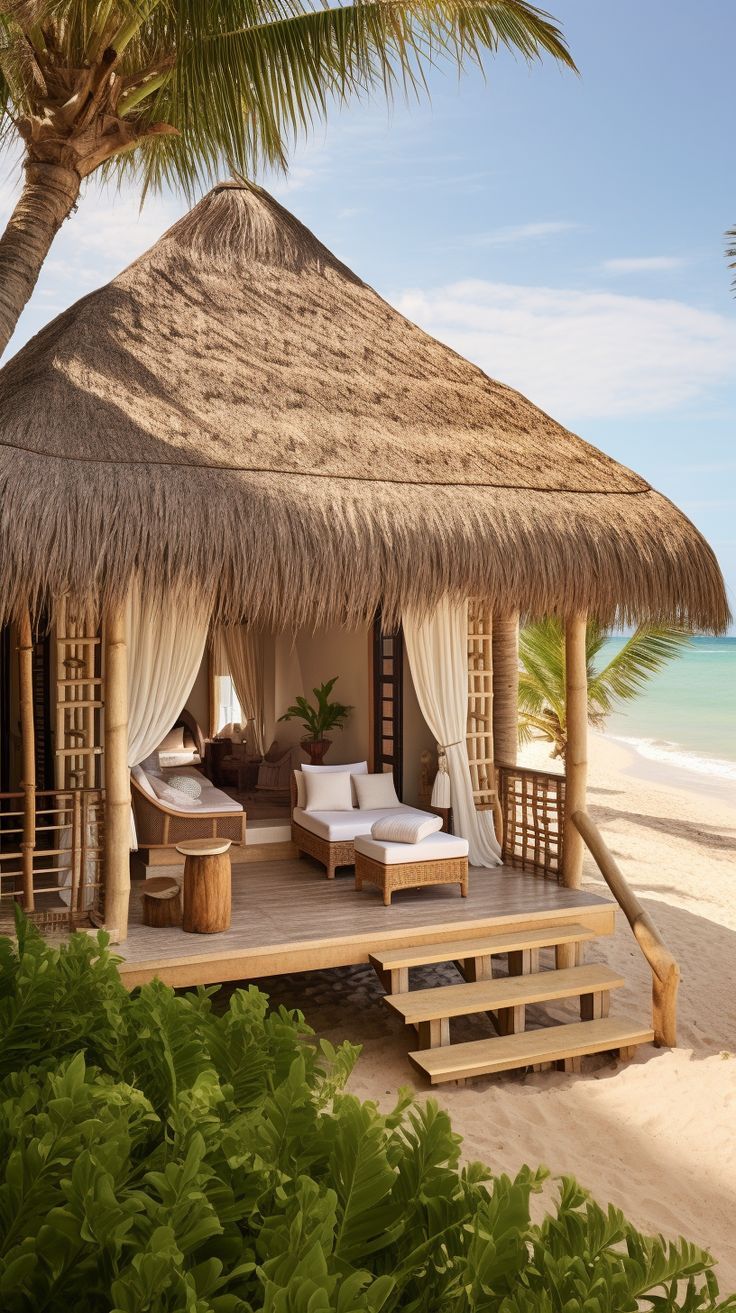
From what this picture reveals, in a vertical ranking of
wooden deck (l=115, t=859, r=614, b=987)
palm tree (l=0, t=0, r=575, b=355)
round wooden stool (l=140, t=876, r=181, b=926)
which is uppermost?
palm tree (l=0, t=0, r=575, b=355)

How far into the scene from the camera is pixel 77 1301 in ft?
3.65

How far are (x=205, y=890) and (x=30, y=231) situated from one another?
3960 mm

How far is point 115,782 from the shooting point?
487cm

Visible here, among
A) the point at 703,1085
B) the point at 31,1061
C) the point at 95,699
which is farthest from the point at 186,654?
the point at 31,1061

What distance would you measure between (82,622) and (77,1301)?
4610mm

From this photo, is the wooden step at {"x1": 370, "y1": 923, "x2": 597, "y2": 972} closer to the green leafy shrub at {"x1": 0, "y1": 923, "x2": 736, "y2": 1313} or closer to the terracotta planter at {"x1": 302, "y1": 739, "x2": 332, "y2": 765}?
the terracotta planter at {"x1": 302, "y1": 739, "x2": 332, "y2": 765}

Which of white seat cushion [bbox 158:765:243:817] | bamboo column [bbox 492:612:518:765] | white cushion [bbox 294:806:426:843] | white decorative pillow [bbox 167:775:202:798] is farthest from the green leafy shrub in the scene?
bamboo column [bbox 492:612:518:765]

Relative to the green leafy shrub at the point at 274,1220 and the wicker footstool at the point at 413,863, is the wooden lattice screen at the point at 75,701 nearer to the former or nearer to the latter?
the wicker footstool at the point at 413,863

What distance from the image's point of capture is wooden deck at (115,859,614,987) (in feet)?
15.4

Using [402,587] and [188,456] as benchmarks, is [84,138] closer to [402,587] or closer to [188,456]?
[188,456]

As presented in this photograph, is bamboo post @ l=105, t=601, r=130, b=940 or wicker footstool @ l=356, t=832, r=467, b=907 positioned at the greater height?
bamboo post @ l=105, t=601, r=130, b=940

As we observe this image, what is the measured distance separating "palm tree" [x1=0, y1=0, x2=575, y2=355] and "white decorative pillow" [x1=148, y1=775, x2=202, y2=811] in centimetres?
278

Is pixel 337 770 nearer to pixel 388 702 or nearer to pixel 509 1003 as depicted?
pixel 388 702

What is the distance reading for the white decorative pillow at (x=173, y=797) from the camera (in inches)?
251
